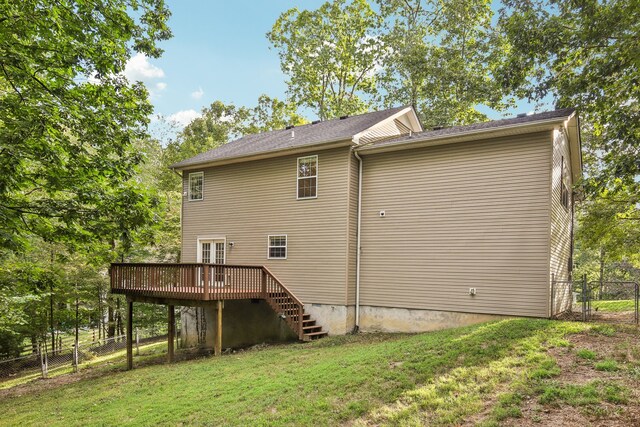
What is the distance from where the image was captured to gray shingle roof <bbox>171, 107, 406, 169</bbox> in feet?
42.1

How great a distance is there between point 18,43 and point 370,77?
23.8 meters

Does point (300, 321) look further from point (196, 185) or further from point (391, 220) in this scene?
point (196, 185)

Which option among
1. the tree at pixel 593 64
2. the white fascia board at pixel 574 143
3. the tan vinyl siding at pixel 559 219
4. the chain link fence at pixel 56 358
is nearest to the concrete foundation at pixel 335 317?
the tan vinyl siding at pixel 559 219

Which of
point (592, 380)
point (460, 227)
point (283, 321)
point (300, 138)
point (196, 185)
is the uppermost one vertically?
point (300, 138)

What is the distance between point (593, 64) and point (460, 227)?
4.77 m

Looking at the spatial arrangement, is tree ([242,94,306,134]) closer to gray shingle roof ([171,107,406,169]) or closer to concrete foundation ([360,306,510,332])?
gray shingle roof ([171,107,406,169])

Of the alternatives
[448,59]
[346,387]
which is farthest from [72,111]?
[448,59]

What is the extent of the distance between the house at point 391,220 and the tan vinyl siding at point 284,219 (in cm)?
4

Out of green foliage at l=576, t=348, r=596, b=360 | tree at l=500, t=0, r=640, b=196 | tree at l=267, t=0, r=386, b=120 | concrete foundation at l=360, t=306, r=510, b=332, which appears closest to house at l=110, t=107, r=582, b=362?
concrete foundation at l=360, t=306, r=510, b=332

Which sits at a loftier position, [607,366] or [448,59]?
[448,59]

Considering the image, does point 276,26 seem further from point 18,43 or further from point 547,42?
point 18,43

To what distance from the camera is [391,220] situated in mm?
11789

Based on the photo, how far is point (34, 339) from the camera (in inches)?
723

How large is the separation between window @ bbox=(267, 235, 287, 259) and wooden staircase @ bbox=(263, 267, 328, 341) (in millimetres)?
1218
